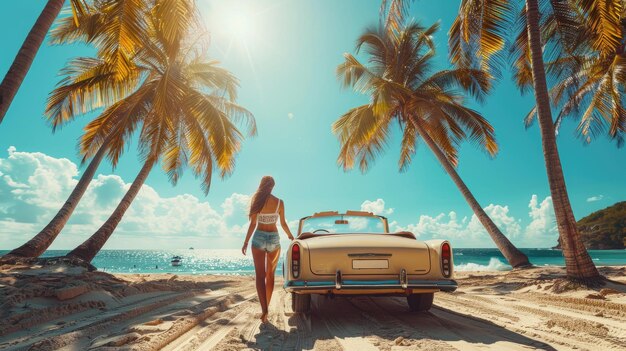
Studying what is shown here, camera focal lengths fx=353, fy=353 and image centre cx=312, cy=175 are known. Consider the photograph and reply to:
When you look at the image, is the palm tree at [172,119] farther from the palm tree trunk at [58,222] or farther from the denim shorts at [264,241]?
the denim shorts at [264,241]

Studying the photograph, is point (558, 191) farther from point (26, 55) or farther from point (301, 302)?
point (26, 55)

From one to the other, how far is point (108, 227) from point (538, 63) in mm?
12411

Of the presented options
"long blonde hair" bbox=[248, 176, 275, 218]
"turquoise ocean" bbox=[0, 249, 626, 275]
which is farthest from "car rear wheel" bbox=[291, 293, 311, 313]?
"turquoise ocean" bbox=[0, 249, 626, 275]

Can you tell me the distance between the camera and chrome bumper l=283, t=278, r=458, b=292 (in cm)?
393

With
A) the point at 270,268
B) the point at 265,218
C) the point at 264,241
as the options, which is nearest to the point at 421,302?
the point at 270,268

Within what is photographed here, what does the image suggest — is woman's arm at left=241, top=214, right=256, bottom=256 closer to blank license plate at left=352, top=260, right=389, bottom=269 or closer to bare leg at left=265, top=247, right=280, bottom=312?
bare leg at left=265, top=247, right=280, bottom=312

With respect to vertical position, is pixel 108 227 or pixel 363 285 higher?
pixel 108 227

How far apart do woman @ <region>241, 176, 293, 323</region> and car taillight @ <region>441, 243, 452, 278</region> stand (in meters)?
2.03

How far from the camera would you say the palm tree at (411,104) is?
13547 mm

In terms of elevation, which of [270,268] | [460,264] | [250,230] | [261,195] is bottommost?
[460,264]

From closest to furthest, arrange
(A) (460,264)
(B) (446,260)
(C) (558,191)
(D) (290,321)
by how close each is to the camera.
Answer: (B) (446,260), (D) (290,321), (C) (558,191), (A) (460,264)

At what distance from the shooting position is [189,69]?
1448cm

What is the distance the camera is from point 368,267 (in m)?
4.12

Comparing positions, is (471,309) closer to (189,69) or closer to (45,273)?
(45,273)
